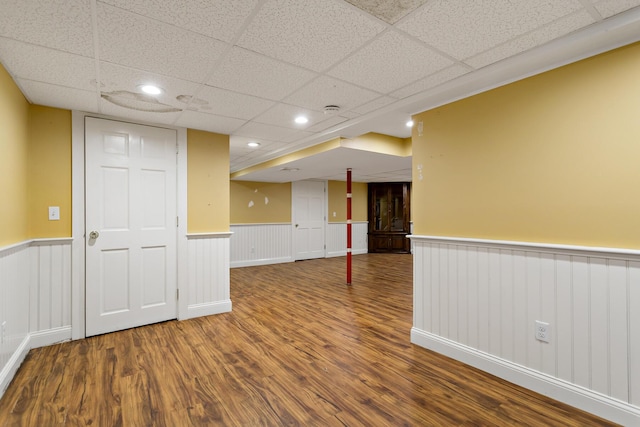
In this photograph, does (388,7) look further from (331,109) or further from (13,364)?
(13,364)

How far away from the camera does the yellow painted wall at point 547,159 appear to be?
167 centimetres

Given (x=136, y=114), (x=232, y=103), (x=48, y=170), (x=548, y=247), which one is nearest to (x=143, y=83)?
(x=232, y=103)

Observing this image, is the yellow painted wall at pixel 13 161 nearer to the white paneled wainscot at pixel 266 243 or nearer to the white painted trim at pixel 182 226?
the white painted trim at pixel 182 226

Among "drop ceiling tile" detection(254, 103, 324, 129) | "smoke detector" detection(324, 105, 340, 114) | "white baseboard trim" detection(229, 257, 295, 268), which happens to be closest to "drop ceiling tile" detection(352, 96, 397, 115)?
"smoke detector" detection(324, 105, 340, 114)

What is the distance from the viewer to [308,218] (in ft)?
27.0

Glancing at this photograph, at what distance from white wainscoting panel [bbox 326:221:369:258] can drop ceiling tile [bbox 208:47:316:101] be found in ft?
20.8

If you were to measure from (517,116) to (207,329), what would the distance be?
11.1 ft

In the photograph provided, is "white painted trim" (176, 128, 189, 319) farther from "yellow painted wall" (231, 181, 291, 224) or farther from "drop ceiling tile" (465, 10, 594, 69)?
"yellow painted wall" (231, 181, 291, 224)

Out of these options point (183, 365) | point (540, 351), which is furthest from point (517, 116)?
point (183, 365)

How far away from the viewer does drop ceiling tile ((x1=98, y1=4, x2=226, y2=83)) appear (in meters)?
1.54

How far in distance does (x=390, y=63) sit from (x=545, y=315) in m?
1.96

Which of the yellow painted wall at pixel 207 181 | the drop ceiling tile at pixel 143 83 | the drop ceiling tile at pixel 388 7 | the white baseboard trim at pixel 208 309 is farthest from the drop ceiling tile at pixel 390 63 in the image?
the white baseboard trim at pixel 208 309

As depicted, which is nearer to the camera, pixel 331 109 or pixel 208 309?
pixel 331 109

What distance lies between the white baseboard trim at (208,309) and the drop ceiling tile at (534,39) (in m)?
3.52
